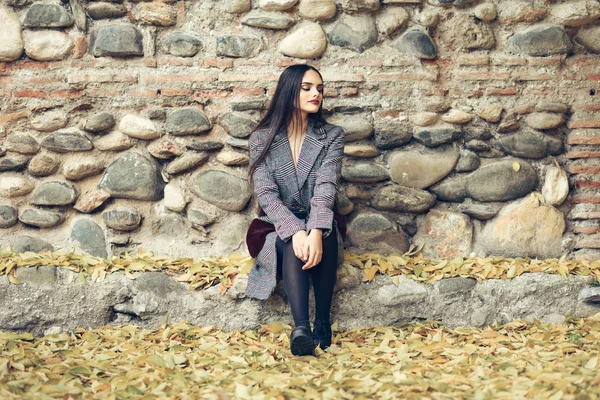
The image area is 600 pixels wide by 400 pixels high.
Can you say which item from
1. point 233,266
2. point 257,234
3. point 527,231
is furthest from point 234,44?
point 527,231

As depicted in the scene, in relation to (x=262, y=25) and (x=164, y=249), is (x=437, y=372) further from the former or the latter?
(x=262, y=25)

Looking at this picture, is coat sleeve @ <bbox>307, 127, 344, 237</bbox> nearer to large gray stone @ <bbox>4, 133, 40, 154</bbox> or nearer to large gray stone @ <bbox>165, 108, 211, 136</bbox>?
large gray stone @ <bbox>165, 108, 211, 136</bbox>

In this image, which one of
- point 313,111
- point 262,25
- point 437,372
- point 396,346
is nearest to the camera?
point 437,372

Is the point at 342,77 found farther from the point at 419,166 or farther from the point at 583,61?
the point at 583,61

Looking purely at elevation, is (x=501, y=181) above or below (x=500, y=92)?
below

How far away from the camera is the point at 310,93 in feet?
11.1

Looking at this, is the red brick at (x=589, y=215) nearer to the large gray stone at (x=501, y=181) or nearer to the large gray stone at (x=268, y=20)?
the large gray stone at (x=501, y=181)

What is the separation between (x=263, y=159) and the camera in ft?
11.3

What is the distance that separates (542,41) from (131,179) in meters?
2.38

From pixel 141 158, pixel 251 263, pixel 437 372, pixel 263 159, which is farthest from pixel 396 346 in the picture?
Answer: pixel 141 158

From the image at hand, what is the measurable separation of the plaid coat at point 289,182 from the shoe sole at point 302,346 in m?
0.38

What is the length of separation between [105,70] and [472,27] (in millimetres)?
2044

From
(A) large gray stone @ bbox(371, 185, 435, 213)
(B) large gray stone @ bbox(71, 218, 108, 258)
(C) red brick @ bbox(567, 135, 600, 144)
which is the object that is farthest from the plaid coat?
(C) red brick @ bbox(567, 135, 600, 144)

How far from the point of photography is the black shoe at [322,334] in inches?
125
